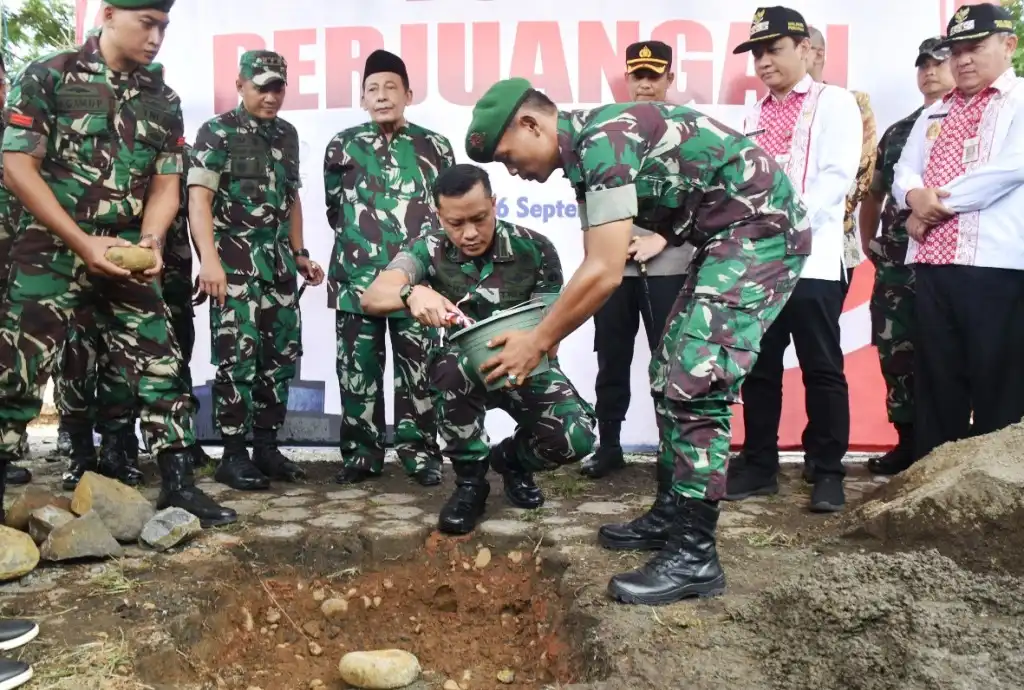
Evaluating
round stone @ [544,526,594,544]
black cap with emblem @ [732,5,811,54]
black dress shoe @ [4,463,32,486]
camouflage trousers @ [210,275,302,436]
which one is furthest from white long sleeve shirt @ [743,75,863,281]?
black dress shoe @ [4,463,32,486]

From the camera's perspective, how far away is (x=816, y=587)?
7.07ft

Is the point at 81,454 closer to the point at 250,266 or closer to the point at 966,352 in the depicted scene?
the point at 250,266

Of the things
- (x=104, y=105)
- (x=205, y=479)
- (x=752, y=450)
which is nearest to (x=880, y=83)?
(x=752, y=450)

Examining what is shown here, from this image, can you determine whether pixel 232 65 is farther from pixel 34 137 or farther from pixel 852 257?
pixel 852 257

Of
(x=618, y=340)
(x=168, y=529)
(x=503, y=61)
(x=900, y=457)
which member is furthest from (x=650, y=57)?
(x=168, y=529)

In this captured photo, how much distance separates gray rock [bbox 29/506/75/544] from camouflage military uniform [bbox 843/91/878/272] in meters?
3.58

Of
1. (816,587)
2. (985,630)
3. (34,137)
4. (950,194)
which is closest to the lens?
(985,630)

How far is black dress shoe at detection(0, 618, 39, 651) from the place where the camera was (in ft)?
7.09

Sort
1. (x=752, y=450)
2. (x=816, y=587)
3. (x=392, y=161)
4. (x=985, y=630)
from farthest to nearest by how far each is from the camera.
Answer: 1. (x=392, y=161)
2. (x=752, y=450)
3. (x=816, y=587)
4. (x=985, y=630)

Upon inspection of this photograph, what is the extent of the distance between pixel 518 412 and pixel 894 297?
84.7 inches

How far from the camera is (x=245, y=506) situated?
359 centimetres

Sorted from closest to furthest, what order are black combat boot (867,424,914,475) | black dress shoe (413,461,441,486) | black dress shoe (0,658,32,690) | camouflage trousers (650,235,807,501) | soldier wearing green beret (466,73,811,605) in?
black dress shoe (0,658,32,690)
soldier wearing green beret (466,73,811,605)
camouflage trousers (650,235,807,501)
black dress shoe (413,461,441,486)
black combat boot (867,424,914,475)

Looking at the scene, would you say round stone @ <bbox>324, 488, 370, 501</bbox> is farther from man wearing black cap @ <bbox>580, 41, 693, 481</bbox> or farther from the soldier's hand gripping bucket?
the soldier's hand gripping bucket

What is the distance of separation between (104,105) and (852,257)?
3.51 meters
